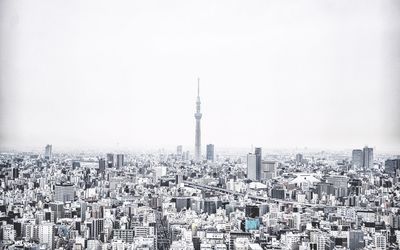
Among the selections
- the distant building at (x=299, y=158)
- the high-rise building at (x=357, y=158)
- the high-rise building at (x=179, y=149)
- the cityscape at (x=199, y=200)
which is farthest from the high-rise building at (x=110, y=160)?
the high-rise building at (x=357, y=158)

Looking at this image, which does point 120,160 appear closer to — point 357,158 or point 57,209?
point 57,209

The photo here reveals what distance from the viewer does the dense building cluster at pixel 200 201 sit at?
7.66 feet

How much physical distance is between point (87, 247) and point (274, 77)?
3.98 ft

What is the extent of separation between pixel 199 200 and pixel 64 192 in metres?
0.65

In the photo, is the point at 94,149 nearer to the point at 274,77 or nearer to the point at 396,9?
the point at 274,77

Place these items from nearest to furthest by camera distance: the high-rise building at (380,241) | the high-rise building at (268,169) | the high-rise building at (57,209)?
1. the high-rise building at (380,241)
2. the high-rise building at (57,209)
3. the high-rise building at (268,169)

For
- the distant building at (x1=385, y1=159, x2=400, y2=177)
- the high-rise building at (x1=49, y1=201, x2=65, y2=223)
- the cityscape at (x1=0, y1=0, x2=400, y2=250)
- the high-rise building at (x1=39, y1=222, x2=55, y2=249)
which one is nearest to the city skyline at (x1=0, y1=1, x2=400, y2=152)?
the cityscape at (x1=0, y1=0, x2=400, y2=250)

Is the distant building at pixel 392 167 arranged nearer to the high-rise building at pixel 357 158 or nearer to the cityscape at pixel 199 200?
the cityscape at pixel 199 200

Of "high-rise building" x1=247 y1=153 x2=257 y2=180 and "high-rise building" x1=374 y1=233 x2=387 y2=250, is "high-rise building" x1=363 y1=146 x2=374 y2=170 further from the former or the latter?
"high-rise building" x1=247 y1=153 x2=257 y2=180

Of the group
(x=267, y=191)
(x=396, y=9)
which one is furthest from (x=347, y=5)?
(x=267, y=191)

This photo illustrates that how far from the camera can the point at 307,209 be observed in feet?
7.95

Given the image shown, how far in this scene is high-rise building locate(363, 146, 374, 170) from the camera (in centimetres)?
244

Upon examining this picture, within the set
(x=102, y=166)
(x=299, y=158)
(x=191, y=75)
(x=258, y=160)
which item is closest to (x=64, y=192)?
(x=102, y=166)

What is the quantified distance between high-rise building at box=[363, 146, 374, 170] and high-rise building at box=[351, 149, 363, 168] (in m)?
0.02
